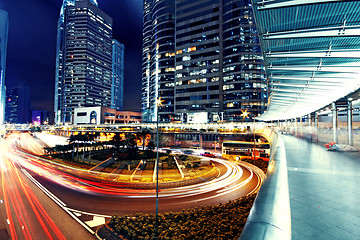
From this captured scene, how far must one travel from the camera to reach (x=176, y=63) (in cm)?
8825

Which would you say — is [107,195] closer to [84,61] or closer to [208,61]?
[208,61]

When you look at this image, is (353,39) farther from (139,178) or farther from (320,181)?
(139,178)

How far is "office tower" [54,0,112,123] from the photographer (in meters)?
146

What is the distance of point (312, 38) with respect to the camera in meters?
9.10

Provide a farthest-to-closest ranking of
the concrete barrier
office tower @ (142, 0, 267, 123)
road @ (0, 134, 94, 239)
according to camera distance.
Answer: office tower @ (142, 0, 267, 123), road @ (0, 134, 94, 239), the concrete barrier

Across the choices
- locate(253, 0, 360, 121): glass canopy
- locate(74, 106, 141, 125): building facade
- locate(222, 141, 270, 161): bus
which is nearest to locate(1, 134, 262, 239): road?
locate(222, 141, 270, 161): bus

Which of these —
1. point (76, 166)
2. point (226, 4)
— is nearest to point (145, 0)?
point (226, 4)

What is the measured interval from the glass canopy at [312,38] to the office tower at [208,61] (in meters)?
61.1

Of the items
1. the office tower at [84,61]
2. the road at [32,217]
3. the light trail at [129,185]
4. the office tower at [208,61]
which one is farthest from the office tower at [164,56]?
the office tower at [84,61]

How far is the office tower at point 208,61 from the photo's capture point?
73.1 m

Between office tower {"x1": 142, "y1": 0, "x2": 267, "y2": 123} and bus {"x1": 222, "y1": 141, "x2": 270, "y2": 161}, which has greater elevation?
office tower {"x1": 142, "y1": 0, "x2": 267, "y2": 123}

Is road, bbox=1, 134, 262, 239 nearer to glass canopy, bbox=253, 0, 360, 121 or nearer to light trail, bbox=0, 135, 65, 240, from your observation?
light trail, bbox=0, 135, 65, 240

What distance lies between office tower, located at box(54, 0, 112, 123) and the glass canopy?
158 meters

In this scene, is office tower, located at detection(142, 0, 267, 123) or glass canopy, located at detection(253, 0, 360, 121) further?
office tower, located at detection(142, 0, 267, 123)
